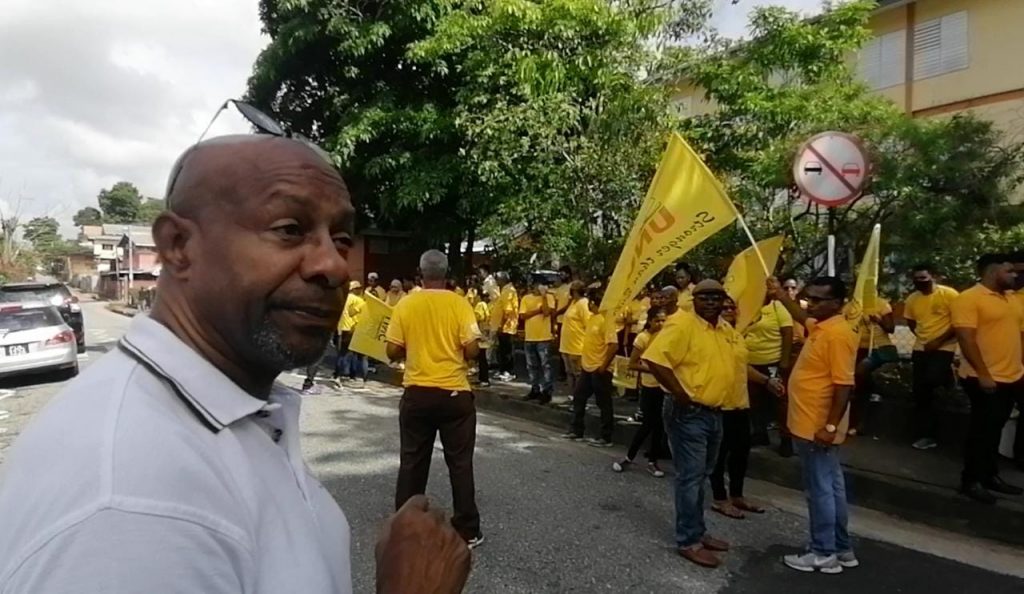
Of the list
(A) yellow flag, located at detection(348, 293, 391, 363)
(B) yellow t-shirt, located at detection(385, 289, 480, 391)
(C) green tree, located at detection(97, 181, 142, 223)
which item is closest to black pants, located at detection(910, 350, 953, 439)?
(B) yellow t-shirt, located at detection(385, 289, 480, 391)

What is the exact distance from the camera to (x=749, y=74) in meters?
9.70

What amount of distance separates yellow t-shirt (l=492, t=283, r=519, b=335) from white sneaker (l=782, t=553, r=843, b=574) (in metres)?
7.45

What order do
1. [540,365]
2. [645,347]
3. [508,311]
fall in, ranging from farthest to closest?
1. [508,311]
2. [540,365]
3. [645,347]

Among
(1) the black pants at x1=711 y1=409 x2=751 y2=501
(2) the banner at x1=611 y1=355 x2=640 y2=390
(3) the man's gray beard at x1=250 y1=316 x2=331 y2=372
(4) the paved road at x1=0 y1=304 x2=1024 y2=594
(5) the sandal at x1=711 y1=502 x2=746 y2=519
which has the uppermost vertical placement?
(3) the man's gray beard at x1=250 y1=316 x2=331 y2=372

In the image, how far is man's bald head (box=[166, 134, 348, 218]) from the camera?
3.70 ft

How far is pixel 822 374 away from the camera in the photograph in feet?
15.0

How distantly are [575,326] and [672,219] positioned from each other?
4.04 m

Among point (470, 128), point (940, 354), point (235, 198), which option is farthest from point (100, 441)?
point (470, 128)

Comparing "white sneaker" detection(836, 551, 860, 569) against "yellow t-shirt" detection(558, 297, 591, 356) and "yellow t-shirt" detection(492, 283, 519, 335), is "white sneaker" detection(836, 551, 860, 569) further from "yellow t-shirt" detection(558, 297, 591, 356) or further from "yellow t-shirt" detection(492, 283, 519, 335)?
"yellow t-shirt" detection(492, 283, 519, 335)

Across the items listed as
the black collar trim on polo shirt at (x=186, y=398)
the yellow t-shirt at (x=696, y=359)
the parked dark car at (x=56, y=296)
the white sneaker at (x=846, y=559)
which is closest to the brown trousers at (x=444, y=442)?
the yellow t-shirt at (x=696, y=359)

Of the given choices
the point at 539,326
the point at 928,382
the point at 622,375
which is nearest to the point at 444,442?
the point at 622,375

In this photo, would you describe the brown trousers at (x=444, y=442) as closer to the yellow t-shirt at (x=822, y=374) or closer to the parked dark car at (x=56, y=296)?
the yellow t-shirt at (x=822, y=374)

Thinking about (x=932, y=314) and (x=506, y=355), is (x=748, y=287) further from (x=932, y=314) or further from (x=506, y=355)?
(x=506, y=355)

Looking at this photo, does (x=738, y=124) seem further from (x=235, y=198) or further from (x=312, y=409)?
(x=235, y=198)
